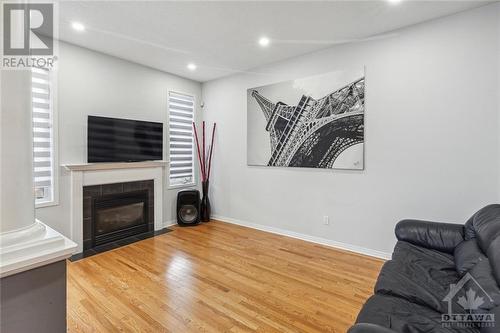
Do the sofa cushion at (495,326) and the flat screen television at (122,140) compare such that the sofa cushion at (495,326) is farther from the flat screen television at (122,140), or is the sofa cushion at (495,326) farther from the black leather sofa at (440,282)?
the flat screen television at (122,140)

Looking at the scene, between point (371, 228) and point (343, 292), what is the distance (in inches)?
45.7

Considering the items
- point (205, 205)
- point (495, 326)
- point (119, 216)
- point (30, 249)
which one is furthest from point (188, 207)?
point (495, 326)

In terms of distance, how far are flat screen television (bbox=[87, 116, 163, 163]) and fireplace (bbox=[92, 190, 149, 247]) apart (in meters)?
0.59

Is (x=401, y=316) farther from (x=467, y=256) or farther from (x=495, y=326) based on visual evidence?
(x=467, y=256)

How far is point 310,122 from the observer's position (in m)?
3.70

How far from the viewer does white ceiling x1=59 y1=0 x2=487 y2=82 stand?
8.30 ft

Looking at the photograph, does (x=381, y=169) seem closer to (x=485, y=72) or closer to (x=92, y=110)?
(x=485, y=72)

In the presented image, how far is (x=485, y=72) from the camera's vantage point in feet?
8.34

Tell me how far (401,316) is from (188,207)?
12.7ft

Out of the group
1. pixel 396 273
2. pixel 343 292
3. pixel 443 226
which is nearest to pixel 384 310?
pixel 396 273

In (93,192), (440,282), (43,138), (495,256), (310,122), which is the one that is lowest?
(440,282)

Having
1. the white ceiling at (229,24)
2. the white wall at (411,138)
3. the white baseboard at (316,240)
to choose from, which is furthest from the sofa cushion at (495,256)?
the white ceiling at (229,24)

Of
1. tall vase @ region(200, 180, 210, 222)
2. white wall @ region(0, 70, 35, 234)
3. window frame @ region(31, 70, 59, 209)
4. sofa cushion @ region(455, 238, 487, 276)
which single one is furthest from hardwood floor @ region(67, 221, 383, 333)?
white wall @ region(0, 70, 35, 234)

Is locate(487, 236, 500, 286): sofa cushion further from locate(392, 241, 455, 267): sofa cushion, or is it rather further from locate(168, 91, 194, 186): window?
locate(168, 91, 194, 186): window
